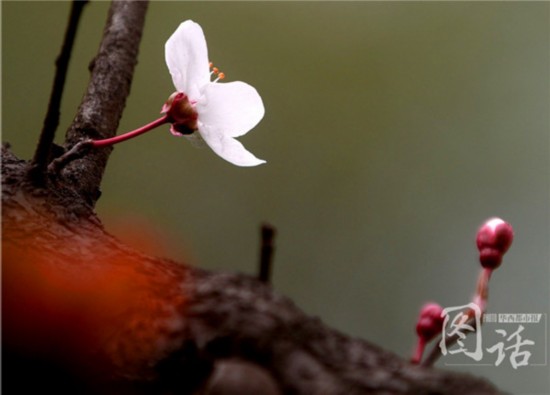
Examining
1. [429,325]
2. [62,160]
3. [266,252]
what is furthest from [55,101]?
[429,325]

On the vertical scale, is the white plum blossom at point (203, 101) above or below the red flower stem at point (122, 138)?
above

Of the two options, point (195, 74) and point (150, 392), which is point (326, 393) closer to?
point (150, 392)

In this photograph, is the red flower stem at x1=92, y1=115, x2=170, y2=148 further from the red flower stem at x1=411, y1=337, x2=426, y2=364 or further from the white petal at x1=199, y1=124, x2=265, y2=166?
the red flower stem at x1=411, y1=337, x2=426, y2=364

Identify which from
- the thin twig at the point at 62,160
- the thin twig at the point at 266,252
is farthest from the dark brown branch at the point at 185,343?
the thin twig at the point at 62,160

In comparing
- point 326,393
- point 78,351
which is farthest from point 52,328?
point 326,393

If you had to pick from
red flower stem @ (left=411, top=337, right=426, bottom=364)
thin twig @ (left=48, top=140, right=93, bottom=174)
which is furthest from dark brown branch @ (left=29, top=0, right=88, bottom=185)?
red flower stem @ (left=411, top=337, right=426, bottom=364)

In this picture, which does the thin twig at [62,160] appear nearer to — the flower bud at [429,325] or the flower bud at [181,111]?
the flower bud at [181,111]

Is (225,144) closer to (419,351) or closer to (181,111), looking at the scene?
(181,111)
